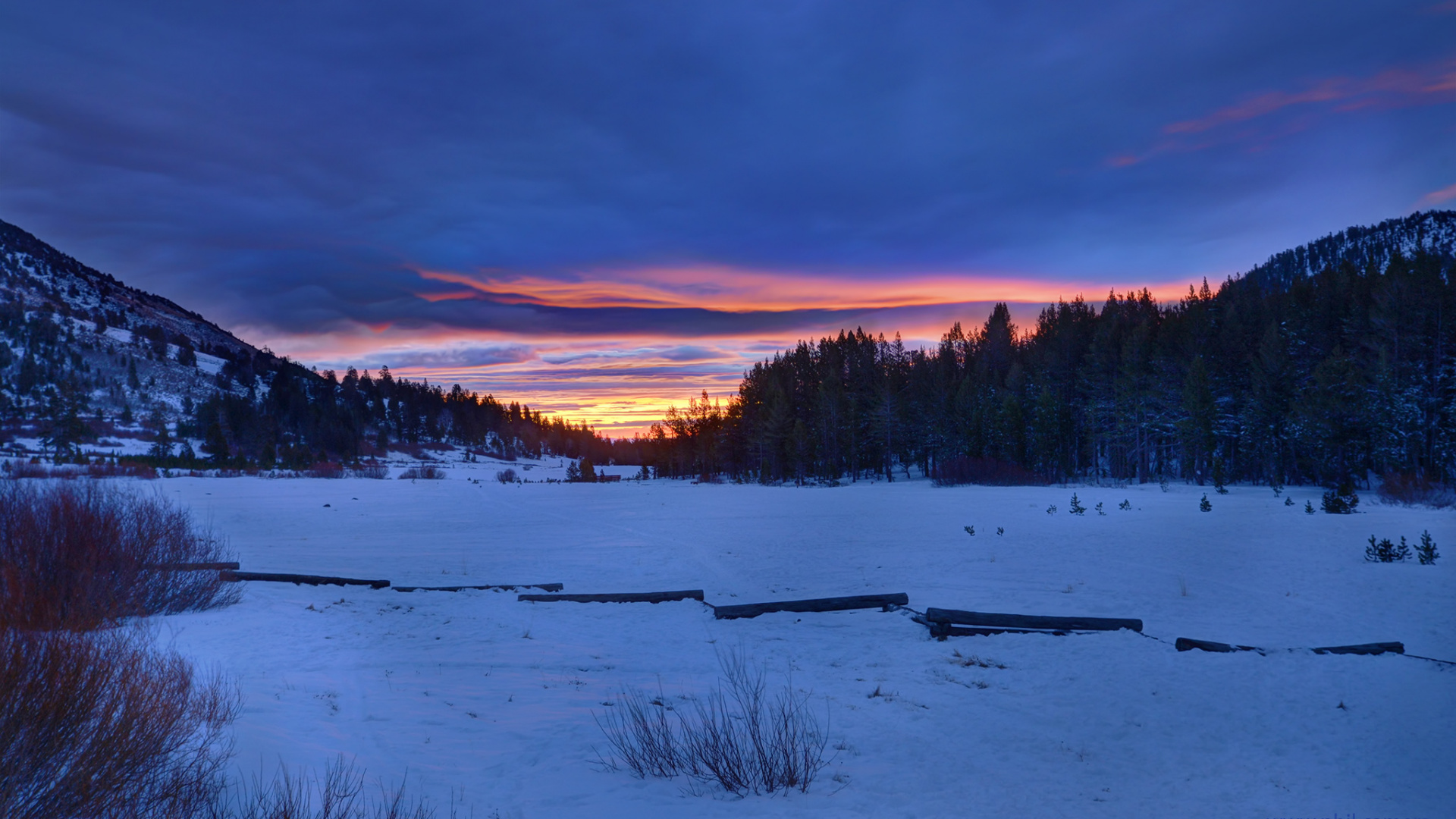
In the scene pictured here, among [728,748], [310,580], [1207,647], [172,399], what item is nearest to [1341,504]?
[1207,647]

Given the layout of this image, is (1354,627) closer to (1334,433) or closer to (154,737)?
(154,737)

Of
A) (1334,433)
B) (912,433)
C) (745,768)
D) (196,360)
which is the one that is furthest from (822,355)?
(196,360)

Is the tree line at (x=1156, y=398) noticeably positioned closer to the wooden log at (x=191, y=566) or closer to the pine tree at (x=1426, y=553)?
the pine tree at (x=1426, y=553)

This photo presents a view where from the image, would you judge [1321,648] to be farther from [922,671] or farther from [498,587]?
[498,587]

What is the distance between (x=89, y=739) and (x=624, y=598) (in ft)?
36.7

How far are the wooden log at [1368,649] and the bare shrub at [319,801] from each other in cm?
1204

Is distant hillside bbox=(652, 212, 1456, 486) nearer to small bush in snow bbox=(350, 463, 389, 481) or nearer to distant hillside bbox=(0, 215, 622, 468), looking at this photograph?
small bush in snow bbox=(350, 463, 389, 481)

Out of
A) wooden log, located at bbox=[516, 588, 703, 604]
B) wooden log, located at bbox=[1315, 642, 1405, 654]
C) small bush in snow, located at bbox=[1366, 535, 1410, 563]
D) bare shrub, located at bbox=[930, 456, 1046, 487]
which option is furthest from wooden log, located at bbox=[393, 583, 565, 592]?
bare shrub, located at bbox=[930, 456, 1046, 487]

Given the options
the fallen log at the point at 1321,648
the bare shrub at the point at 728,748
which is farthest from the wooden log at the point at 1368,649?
the bare shrub at the point at 728,748

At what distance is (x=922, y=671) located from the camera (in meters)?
10.2

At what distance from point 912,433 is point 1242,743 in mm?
72935

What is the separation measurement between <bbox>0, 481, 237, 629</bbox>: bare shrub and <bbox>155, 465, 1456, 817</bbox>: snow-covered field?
92cm

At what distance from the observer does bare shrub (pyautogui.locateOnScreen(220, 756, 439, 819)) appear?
14.9ft

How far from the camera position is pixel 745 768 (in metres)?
6.48
